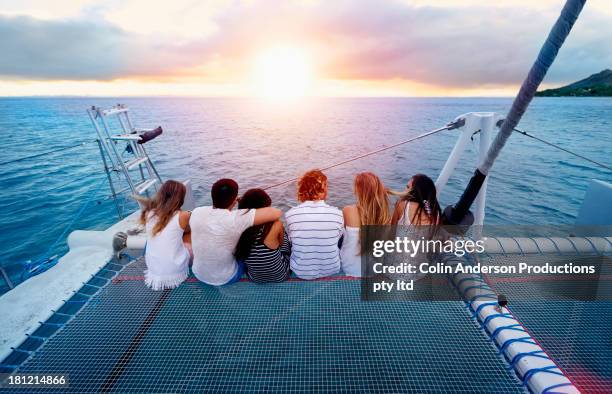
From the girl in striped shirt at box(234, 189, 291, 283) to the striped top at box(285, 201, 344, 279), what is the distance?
17 cm

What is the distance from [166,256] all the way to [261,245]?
1.08 meters

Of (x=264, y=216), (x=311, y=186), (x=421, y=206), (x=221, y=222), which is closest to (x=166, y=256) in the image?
(x=221, y=222)

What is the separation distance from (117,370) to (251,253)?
143cm

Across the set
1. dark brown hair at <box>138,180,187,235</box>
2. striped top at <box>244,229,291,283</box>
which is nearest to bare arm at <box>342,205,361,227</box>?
striped top at <box>244,229,291,283</box>

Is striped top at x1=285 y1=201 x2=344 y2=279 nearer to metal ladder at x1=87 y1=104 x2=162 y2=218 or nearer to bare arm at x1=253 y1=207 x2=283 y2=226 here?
bare arm at x1=253 y1=207 x2=283 y2=226

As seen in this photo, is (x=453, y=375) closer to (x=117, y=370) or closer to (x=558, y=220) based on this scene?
(x=117, y=370)

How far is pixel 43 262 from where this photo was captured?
3867mm

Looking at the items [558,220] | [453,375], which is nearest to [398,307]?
[453,375]

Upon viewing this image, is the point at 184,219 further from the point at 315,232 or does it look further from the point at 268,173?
the point at 268,173

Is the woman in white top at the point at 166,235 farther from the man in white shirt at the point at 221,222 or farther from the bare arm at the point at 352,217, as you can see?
the bare arm at the point at 352,217

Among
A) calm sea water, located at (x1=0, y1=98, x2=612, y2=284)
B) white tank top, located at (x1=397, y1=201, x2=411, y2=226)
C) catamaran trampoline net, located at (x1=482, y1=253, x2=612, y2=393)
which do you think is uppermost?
white tank top, located at (x1=397, y1=201, x2=411, y2=226)

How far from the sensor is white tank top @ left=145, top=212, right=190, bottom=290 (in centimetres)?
305

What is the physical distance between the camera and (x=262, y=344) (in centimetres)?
253

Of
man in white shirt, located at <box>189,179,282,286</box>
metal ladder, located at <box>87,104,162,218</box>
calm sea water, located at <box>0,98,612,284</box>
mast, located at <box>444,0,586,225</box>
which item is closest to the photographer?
mast, located at <box>444,0,586,225</box>
